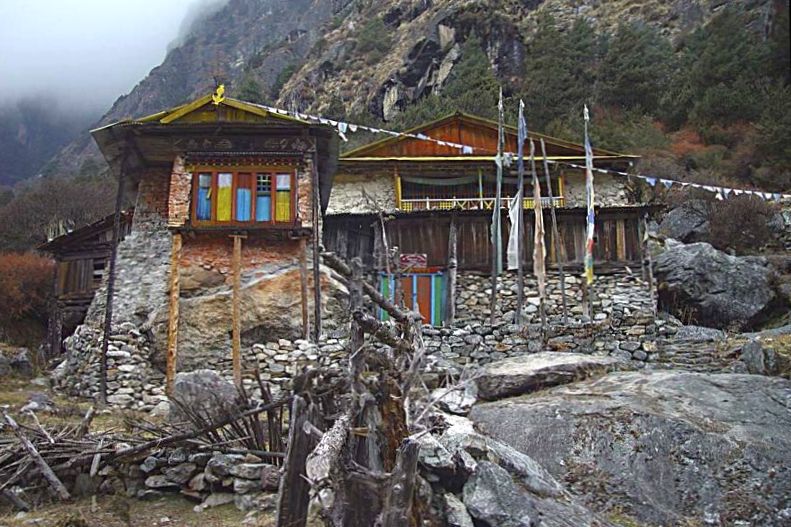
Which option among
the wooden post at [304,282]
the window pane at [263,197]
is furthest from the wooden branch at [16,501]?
the window pane at [263,197]

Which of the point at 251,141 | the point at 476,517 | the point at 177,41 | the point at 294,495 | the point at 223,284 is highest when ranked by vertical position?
the point at 177,41

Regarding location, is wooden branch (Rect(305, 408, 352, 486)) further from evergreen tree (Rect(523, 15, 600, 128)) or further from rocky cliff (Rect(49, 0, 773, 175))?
evergreen tree (Rect(523, 15, 600, 128))

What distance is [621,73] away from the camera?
139 ft

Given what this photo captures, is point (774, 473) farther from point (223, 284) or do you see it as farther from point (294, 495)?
point (223, 284)

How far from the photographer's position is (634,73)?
42.2 metres

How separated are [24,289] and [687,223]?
27.3 metres

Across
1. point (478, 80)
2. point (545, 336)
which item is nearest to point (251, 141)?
point (545, 336)

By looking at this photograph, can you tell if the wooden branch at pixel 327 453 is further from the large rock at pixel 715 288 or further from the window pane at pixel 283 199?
the large rock at pixel 715 288

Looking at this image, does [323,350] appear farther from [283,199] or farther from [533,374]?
[533,374]

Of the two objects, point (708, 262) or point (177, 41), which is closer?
point (708, 262)

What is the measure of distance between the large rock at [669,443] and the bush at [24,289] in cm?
2031

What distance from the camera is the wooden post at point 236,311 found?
1506cm

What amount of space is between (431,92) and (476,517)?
149 feet

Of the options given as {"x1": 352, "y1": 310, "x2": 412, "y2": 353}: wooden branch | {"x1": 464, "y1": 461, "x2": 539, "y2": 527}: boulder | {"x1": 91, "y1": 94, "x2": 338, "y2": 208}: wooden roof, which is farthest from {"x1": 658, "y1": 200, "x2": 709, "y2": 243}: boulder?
{"x1": 352, "y1": 310, "x2": 412, "y2": 353}: wooden branch
